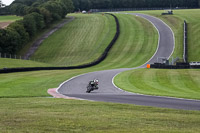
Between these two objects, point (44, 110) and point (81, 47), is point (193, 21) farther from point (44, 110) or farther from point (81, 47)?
point (44, 110)

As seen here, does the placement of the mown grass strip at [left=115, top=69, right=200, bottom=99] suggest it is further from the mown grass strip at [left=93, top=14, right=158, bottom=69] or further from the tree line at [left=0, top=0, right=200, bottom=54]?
the tree line at [left=0, top=0, right=200, bottom=54]

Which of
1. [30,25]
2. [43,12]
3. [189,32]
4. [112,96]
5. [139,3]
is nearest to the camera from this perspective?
[112,96]

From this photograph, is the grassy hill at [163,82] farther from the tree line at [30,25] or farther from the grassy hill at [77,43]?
the tree line at [30,25]

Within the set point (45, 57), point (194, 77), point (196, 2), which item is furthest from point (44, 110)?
point (196, 2)

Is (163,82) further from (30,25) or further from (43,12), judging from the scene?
(43,12)

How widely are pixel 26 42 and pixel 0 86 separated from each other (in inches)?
2207

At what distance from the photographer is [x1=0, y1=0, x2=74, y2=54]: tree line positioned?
81875 mm

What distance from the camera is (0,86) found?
35531mm

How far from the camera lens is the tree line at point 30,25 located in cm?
8188

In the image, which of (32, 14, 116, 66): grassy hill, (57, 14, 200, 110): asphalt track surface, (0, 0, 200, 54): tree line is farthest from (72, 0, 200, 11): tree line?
(57, 14, 200, 110): asphalt track surface

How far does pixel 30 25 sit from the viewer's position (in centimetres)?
9412

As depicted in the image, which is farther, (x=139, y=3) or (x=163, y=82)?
(x=139, y=3)

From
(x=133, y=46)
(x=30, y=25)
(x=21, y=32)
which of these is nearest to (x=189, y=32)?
(x=133, y=46)

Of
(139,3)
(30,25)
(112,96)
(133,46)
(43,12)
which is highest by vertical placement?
(139,3)
